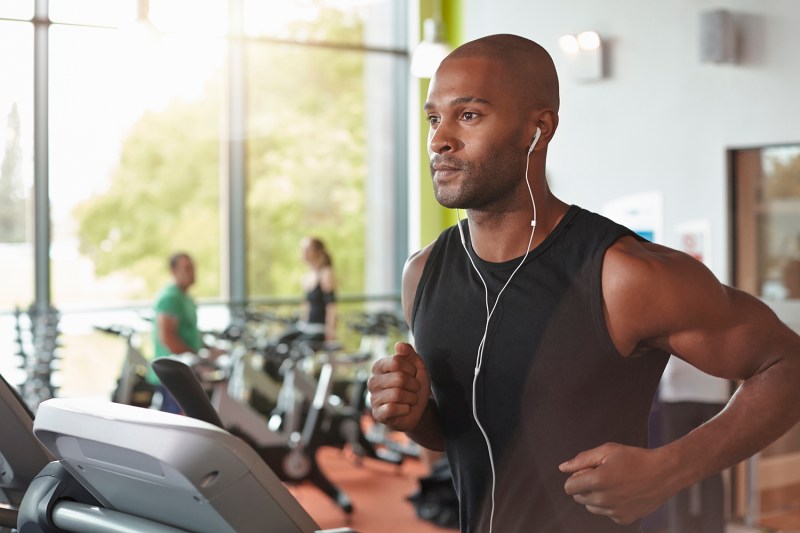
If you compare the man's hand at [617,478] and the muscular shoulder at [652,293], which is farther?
the muscular shoulder at [652,293]

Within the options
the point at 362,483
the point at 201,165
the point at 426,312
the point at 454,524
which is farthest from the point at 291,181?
the point at 426,312

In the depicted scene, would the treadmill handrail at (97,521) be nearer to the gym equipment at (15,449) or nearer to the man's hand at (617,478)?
the gym equipment at (15,449)

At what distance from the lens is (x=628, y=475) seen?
1.12m

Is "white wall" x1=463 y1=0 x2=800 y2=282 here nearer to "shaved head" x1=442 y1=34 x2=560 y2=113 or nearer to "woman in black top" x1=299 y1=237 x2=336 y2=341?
"woman in black top" x1=299 y1=237 x2=336 y2=341

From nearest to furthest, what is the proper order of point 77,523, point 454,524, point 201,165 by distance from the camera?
point 77,523, point 454,524, point 201,165

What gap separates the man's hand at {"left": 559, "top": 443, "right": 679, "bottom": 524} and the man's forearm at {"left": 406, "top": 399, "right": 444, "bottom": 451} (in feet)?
1.12

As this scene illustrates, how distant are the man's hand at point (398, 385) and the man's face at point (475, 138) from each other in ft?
0.69

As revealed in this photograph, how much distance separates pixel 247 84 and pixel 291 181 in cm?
75

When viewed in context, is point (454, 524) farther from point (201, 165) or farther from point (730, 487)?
point (201, 165)

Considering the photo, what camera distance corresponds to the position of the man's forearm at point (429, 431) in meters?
1.43

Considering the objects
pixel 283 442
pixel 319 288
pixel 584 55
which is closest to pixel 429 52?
pixel 584 55

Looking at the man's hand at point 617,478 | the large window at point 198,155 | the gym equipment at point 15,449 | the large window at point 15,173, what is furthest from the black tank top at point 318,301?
the man's hand at point 617,478

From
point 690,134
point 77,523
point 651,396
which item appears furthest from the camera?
point 690,134

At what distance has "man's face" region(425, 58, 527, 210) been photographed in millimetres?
1324
